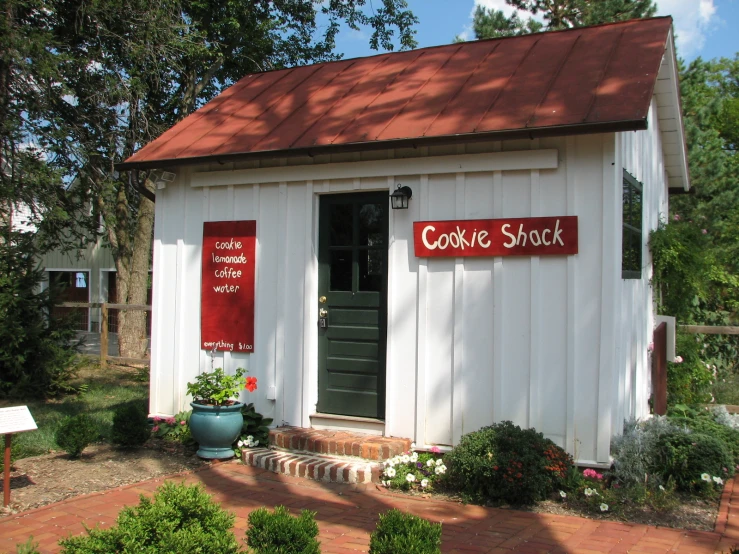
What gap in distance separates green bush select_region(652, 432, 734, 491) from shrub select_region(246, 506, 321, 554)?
3.70 m

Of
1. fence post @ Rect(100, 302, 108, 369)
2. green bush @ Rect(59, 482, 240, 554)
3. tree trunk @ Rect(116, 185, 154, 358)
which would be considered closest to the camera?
green bush @ Rect(59, 482, 240, 554)

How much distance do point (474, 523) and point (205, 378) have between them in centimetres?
316

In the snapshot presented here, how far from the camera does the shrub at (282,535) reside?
3.34m

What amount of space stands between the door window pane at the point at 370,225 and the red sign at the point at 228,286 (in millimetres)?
1247

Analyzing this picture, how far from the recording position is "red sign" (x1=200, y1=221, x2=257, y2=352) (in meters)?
7.78

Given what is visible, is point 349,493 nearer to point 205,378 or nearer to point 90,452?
point 205,378

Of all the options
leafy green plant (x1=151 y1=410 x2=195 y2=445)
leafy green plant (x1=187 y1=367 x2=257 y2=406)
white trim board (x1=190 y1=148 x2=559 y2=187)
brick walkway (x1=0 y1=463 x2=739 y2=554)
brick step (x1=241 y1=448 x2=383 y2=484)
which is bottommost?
brick walkway (x1=0 y1=463 x2=739 y2=554)

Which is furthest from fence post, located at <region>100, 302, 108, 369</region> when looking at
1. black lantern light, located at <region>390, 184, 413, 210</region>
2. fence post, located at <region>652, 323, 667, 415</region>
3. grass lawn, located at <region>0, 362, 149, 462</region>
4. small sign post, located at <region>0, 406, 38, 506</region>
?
fence post, located at <region>652, 323, 667, 415</region>

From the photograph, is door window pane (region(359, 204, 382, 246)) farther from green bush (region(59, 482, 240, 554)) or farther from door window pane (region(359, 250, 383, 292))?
green bush (region(59, 482, 240, 554))

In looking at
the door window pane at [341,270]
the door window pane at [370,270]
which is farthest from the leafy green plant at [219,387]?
the door window pane at [370,270]

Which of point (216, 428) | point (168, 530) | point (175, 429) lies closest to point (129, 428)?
point (175, 429)

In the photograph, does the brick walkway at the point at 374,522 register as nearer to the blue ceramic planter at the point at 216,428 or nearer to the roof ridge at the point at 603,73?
Result: the blue ceramic planter at the point at 216,428

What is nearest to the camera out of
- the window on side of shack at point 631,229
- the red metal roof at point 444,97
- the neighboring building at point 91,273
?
the red metal roof at point 444,97

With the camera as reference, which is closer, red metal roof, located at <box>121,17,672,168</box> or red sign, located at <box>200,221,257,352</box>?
red metal roof, located at <box>121,17,672,168</box>
